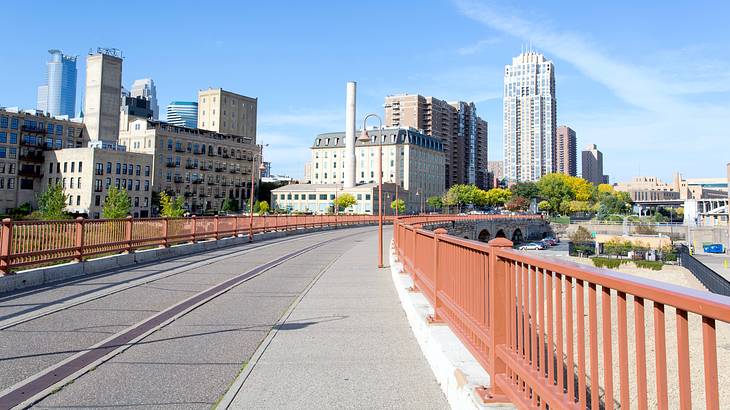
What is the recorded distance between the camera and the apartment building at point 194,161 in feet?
348

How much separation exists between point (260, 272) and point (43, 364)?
947cm

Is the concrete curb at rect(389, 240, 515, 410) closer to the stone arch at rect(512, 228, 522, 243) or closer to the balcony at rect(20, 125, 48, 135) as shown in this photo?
the stone arch at rect(512, 228, 522, 243)

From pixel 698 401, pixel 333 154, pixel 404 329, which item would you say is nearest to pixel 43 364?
pixel 404 329

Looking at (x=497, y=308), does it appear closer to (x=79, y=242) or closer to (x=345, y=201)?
(x=79, y=242)

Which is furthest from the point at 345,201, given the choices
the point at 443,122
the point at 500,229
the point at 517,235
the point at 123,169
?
the point at 443,122

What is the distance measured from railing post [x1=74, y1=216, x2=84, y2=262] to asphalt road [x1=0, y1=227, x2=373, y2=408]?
101cm

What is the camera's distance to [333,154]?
→ 15175cm

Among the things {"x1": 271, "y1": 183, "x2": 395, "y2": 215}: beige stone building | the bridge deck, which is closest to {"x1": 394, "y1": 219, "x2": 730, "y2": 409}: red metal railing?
the bridge deck

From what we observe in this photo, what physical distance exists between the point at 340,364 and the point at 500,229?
→ 8084cm

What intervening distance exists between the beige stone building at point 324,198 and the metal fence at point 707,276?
205ft

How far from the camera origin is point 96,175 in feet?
274

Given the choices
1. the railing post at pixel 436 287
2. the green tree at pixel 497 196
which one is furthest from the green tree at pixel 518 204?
the railing post at pixel 436 287

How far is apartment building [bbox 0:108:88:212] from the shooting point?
8594 centimetres

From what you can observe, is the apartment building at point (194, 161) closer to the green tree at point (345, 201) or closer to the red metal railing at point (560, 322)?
the green tree at point (345, 201)
